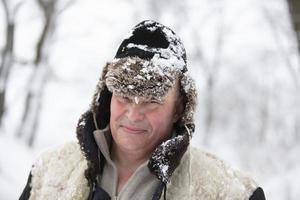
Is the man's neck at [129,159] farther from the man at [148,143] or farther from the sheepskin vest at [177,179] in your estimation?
the sheepskin vest at [177,179]

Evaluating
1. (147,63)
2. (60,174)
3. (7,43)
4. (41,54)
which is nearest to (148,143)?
(147,63)

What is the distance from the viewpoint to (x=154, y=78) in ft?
6.59

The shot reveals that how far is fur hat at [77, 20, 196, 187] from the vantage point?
6.55ft

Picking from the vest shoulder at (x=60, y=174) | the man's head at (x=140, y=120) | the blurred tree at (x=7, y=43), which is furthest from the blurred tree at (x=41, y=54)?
the man's head at (x=140, y=120)

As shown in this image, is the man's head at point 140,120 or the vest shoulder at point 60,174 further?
the vest shoulder at point 60,174

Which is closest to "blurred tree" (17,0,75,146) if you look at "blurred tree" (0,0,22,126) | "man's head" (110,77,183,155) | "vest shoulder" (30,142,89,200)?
"blurred tree" (0,0,22,126)

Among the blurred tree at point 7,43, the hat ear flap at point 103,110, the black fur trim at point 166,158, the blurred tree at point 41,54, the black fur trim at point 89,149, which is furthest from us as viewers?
the blurred tree at point 41,54

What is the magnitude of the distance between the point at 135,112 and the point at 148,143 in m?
0.16

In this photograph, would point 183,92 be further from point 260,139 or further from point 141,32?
point 260,139

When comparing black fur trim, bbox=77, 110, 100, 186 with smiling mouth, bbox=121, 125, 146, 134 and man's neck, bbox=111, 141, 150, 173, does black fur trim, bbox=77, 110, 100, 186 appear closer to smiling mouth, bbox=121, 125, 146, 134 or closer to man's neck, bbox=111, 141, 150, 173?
man's neck, bbox=111, 141, 150, 173

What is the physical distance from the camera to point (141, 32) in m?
2.08

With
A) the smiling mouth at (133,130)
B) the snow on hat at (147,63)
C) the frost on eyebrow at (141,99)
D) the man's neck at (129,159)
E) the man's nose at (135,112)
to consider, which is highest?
the snow on hat at (147,63)

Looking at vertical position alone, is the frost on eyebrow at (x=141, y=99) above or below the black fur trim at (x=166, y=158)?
above

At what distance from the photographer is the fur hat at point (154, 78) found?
2.00 metres
